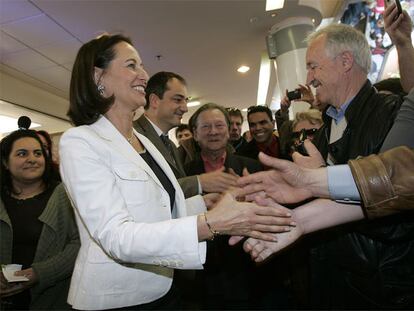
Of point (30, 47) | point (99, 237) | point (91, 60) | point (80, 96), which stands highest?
point (30, 47)

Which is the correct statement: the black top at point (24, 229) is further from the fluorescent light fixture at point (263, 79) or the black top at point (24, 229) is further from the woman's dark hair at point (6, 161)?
the fluorescent light fixture at point (263, 79)

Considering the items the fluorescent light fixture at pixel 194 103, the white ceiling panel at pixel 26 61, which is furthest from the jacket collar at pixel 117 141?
the fluorescent light fixture at pixel 194 103

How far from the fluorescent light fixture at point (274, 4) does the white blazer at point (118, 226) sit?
3.83 meters

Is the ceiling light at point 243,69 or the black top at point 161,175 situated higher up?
the ceiling light at point 243,69

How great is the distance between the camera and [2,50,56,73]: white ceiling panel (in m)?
5.22

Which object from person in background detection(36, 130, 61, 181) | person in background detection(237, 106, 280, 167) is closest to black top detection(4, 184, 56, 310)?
person in background detection(36, 130, 61, 181)

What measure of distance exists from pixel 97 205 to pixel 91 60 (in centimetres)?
69

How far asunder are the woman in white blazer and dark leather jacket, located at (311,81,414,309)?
0.32 m

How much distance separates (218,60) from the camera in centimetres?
632

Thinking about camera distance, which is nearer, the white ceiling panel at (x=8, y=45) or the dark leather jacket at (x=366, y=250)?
the dark leather jacket at (x=366, y=250)

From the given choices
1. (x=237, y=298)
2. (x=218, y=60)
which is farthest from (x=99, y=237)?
(x=218, y=60)

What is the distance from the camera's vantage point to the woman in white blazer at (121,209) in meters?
0.99

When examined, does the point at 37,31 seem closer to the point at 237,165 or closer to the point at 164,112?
the point at 164,112

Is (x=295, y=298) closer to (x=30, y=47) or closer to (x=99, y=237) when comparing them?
(x=99, y=237)
